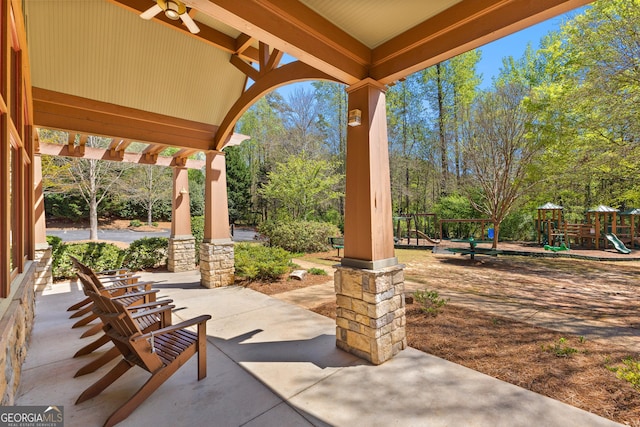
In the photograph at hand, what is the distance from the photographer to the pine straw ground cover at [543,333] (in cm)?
237

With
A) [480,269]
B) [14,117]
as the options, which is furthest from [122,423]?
[480,269]

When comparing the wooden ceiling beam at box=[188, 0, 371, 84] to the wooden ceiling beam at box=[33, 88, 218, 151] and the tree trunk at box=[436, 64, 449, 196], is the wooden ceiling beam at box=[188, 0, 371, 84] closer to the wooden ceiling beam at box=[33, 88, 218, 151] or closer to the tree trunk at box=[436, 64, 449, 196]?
the wooden ceiling beam at box=[33, 88, 218, 151]

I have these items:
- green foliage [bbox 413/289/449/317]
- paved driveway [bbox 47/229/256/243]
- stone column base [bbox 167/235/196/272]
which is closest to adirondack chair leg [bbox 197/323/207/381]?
green foliage [bbox 413/289/449/317]

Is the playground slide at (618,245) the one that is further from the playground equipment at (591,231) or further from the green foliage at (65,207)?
the green foliage at (65,207)

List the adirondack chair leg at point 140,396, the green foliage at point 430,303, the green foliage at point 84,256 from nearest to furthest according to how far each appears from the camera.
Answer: the adirondack chair leg at point 140,396 < the green foliage at point 430,303 < the green foliage at point 84,256

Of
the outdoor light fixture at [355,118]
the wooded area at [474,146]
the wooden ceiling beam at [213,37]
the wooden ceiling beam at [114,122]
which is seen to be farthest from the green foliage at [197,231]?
the outdoor light fixture at [355,118]

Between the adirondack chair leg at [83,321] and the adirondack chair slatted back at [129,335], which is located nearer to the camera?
the adirondack chair slatted back at [129,335]

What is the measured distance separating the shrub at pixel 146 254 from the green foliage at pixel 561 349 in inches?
350

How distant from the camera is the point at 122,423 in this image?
2.02 meters

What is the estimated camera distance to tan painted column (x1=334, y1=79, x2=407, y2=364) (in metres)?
2.86

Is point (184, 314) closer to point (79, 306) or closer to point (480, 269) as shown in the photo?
point (79, 306)

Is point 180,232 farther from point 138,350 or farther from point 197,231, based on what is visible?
point 138,350

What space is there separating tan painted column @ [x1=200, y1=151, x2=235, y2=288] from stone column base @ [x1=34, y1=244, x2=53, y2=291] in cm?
323

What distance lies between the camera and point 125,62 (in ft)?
15.1
